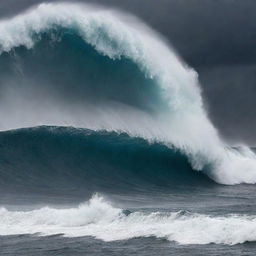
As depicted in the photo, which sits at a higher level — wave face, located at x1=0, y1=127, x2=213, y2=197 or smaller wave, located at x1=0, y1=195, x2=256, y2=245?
wave face, located at x1=0, y1=127, x2=213, y2=197

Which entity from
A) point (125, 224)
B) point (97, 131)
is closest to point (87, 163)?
point (97, 131)

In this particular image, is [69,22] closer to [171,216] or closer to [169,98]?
[169,98]

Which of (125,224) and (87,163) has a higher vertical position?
(87,163)

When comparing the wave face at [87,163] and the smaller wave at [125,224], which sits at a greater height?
the wave face at [87,163]

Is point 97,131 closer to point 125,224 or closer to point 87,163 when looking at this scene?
point 87,163

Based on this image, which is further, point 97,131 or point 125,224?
point 97,131

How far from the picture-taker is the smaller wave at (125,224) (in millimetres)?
18484

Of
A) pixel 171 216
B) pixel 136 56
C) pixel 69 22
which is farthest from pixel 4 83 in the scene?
pixel 171 216

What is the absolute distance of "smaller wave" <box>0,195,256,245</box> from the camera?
60.6 ft

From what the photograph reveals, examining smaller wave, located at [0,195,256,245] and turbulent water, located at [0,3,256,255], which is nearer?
smaller wave, located at [0,195,256,245]

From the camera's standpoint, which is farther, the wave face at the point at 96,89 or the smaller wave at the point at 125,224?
the wave face at the point at 96,89

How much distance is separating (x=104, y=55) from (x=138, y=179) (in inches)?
327

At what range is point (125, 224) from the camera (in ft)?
69.9

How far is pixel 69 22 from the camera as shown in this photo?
38000mm
